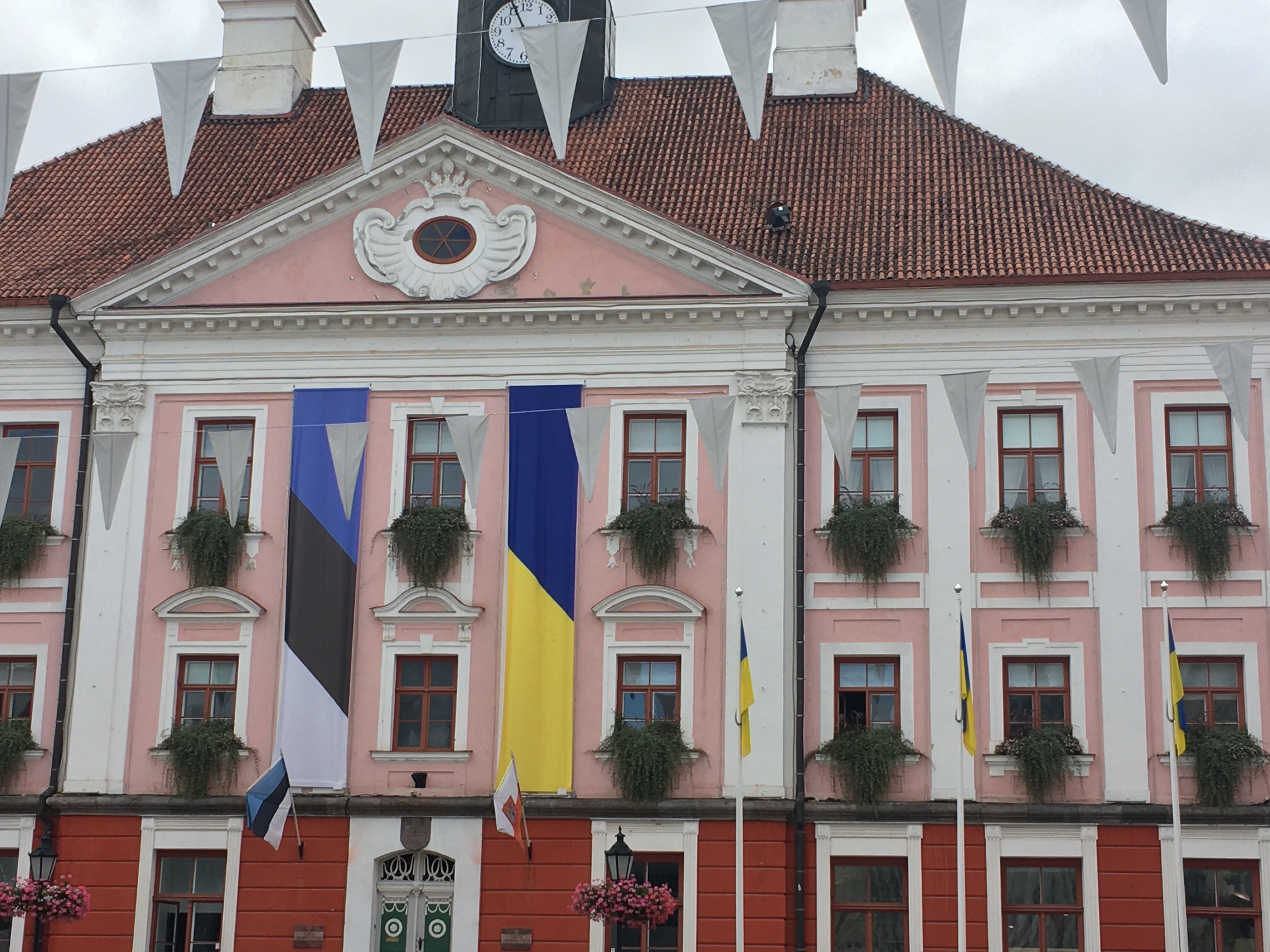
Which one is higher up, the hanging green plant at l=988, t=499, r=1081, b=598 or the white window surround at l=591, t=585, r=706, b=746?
the hanging green plant at l=988, t=499, r=1081, b=598

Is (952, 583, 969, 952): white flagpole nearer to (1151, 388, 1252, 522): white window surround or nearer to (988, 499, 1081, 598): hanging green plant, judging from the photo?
(988, 499, 1081, 598): hanging green plant

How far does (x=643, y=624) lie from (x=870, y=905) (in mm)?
5058

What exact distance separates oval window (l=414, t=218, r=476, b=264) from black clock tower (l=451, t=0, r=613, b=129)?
16.5 feet

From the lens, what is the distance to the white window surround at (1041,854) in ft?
83.0

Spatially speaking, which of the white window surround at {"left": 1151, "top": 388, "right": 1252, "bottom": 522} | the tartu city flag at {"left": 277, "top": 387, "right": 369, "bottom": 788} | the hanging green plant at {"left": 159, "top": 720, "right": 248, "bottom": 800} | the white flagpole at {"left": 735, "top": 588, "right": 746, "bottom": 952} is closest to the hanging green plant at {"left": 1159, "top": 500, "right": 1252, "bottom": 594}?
the white window surround at {"left": 1151, "top": 388, "right": 1252, "bottom": 522}

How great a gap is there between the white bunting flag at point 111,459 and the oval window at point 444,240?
441 centimetres

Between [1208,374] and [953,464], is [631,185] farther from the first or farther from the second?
[1208,374]

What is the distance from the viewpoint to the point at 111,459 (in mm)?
26141

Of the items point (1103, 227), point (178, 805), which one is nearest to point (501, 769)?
point (178, 805)

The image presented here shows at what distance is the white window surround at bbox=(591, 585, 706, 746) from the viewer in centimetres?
2672

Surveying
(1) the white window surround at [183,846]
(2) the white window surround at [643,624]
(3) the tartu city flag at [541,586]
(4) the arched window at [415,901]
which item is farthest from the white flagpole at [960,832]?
(1) the white window surround at [183,846]

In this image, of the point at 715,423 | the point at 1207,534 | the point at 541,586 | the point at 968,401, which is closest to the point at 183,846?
the point at 541,586

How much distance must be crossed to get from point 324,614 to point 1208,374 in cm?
1333

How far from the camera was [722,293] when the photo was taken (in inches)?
1086
